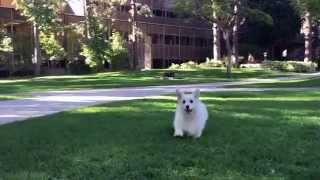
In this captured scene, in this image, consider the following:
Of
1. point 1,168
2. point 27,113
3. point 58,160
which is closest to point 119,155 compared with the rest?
point 58,160

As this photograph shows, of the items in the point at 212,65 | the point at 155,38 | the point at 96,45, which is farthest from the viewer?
the point at 155,38

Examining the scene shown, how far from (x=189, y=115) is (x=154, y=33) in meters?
59.0

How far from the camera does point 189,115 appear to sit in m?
10.1

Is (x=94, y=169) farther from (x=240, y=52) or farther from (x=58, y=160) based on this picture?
(x=240, y=52)

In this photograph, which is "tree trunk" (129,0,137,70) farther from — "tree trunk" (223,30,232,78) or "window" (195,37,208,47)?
"window" (195,37,208,47)

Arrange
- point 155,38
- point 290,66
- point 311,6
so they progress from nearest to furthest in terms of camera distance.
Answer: point 311,6 < point 290,66 < point 155,38

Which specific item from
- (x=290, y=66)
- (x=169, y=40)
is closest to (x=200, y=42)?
(x=169, y=40)

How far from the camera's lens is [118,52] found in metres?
54.9

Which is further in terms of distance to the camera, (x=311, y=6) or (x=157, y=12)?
(x=157, y=12)

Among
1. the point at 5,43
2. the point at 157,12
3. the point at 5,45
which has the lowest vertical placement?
the point at 5,45

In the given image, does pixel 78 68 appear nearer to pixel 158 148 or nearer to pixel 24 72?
pixel 24 72

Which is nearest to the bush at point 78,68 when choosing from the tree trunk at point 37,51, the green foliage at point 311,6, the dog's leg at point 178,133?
the tree trunk at point 37,51

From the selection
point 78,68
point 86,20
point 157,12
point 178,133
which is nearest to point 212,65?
point 86,20

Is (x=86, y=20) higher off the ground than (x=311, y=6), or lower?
higher
